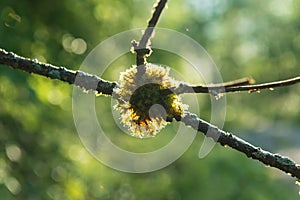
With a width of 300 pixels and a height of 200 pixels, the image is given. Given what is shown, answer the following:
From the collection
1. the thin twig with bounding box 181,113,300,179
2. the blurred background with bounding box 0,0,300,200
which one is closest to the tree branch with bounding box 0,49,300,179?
the thin twig with bounding box 181,113,300,179

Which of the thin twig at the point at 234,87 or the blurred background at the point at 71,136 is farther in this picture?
the blurred background at the point at 71,136

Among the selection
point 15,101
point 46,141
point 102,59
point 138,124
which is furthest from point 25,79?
point 138,124

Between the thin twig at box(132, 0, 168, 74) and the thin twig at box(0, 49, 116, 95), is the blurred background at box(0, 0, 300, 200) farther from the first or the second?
the thin twig at box(132, 0, 168, 74)

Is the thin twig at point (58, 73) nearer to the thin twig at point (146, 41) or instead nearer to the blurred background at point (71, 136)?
the thin twig at point (146, 41)

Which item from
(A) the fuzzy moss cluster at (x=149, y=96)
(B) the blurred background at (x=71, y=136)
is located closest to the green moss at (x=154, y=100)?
(A) the fuzzy moss cluster at (x=149, y=96)

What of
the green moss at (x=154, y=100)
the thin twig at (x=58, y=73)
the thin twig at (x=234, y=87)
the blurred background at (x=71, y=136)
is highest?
the blurred background at (x=71, y=136)

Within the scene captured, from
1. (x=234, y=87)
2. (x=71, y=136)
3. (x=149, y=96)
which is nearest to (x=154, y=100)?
(x=149, y=96)

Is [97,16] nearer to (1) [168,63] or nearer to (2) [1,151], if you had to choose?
(2) [1,151]

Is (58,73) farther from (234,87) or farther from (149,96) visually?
(234,87)
